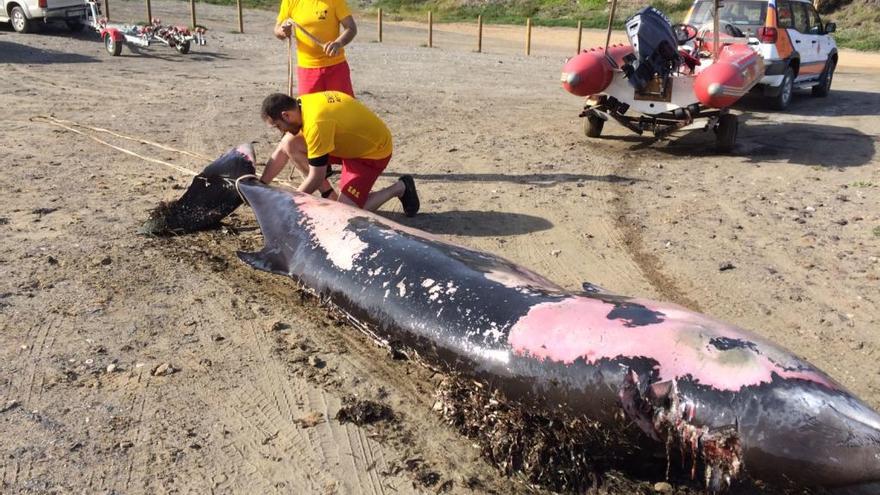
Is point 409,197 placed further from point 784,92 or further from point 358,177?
point 784,92

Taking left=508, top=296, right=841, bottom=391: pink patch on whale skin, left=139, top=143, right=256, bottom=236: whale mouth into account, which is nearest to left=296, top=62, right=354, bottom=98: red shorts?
left=139, top=143, right=256, bottom=236: whale mouth

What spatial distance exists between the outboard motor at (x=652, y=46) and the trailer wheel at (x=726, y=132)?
0.82 m

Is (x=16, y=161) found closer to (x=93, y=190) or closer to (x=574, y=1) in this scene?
(x=93, y=190)

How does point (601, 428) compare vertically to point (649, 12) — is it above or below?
below

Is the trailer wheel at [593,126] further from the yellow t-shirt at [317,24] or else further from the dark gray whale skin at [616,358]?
the dark gray whale skin at [616,358]

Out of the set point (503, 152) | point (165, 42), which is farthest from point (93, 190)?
point (165, 42)

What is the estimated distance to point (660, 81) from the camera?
9.90m

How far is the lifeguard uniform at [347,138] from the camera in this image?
606cm

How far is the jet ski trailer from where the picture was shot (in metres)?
9.38

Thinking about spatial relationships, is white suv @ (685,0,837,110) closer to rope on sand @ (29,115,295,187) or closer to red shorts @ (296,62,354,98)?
red shorts @ (296,62,354,98)

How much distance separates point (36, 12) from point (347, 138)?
17753 millimetres

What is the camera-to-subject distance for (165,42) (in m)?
18.5

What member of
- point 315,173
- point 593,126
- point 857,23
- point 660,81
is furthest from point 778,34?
point 857,23

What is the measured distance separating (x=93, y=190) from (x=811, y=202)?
672 cm
